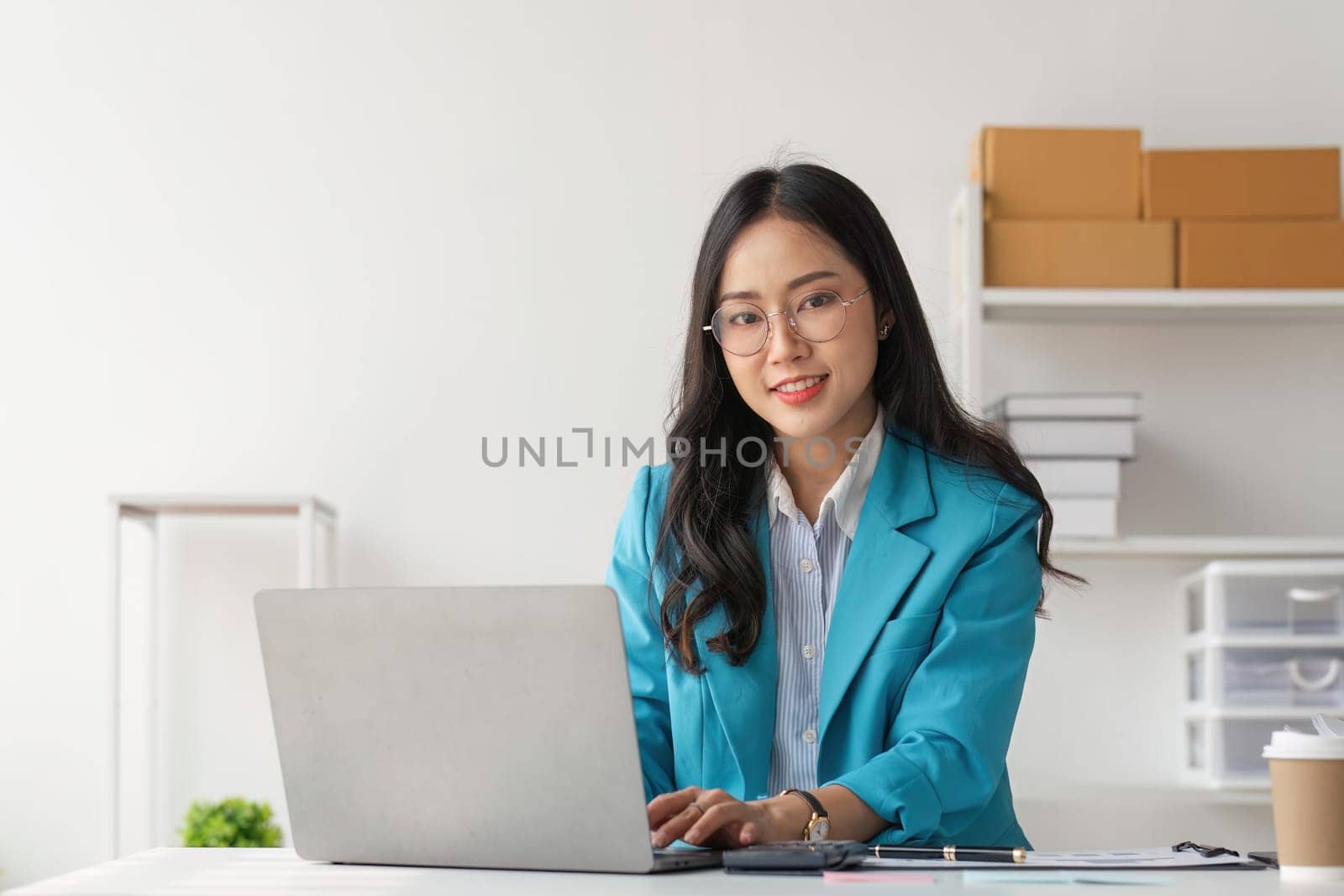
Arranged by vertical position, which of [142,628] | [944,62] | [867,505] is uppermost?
[944,62]

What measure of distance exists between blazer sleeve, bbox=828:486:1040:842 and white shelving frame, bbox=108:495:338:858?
1.32 metres

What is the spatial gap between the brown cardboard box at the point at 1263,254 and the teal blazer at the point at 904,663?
108cm

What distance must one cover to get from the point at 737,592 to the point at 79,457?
172 centimetres

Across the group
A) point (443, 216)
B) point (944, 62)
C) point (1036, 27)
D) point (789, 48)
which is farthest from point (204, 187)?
point (1036, 27)

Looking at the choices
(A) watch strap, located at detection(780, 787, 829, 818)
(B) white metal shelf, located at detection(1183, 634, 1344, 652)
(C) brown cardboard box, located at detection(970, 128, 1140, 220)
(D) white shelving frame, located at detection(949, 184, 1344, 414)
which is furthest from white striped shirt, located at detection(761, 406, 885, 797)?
(B) white metal shelf, located at detection(1183, 634, 1344, 652)

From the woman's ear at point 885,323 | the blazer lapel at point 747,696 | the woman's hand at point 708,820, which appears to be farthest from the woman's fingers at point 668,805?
the woman's ear at point 885,323

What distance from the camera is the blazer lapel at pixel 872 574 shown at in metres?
1.47

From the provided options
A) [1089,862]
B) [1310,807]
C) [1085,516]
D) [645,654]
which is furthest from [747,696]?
[1085,516]

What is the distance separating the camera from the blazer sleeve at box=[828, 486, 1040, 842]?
130 centimetres

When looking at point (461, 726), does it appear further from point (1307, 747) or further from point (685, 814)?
point (1307, 747)

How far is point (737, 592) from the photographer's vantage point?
155 cm

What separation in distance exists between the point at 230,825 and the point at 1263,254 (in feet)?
6.73

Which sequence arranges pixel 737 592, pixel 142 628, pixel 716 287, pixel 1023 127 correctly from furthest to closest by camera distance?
pixel 142 628, pixel 1023 127, pixel 716 287, pixel 737 592

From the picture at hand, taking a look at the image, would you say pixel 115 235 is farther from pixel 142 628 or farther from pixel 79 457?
pixel 142 628
